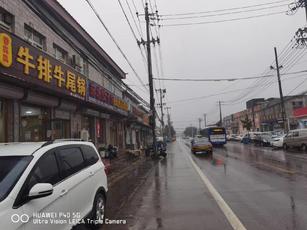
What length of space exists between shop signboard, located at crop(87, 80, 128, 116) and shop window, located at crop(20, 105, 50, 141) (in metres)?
2.95

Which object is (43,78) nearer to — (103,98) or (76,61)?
(76,61)

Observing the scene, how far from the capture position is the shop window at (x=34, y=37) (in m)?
13.6

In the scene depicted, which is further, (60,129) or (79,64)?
(79,64)

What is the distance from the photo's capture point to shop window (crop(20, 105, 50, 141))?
12305mm

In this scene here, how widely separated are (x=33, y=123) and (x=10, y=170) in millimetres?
9329

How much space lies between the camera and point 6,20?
12055 mm

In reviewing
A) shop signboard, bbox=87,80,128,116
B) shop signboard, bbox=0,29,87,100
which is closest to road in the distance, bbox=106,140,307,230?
shop signboard, bbox=0,29,87,100

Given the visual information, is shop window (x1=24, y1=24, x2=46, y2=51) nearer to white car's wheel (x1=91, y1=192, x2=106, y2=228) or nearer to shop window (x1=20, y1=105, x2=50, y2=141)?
shop window (x1=20, y1=105, x2=50, y2=141)

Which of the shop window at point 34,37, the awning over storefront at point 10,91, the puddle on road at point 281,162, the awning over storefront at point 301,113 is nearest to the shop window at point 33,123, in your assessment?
the awning over storefront at point 10,91

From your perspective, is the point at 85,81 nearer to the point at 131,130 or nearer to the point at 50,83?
the point at 50,83

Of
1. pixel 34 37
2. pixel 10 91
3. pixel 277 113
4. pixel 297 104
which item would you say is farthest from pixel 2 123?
pixel 277 113

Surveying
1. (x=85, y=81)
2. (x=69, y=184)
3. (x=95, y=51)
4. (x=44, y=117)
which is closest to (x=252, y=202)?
(x=69, y=184)

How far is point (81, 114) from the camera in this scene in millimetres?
18562

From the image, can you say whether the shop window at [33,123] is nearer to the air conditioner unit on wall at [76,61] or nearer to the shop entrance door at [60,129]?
the shop entrance door at [60,129]
